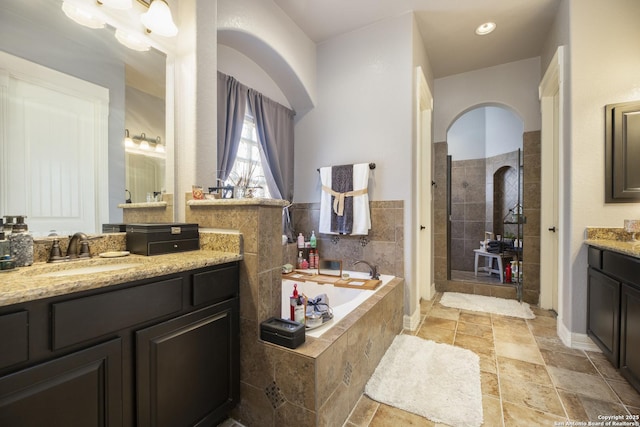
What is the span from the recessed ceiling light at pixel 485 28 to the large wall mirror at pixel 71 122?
2.98 meters

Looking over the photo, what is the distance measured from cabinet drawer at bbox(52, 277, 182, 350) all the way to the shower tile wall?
469 centimetres

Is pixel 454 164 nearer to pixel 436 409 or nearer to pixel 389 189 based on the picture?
pixel 389 189

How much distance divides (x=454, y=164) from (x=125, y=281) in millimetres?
5237

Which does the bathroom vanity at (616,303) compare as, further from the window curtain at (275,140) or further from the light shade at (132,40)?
the light shade at (132,40)

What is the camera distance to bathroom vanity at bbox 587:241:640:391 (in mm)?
1562

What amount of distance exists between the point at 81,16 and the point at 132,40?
0.79 feet

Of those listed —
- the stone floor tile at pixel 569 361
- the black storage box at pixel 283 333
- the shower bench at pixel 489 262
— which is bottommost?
the stone floor tile at pixel 569 361

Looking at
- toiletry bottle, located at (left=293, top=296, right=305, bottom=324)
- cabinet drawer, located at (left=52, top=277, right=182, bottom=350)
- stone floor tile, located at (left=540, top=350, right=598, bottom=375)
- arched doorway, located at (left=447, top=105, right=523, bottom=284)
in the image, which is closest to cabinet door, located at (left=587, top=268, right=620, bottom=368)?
stone floor tile, located at (left=540, top=350, right=598, bottom=375)

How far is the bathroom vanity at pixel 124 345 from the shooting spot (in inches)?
30.3

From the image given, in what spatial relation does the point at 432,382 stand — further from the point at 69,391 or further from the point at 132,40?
the point at 132,40

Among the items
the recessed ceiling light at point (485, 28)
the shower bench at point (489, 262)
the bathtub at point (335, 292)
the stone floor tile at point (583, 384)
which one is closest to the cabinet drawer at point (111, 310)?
the bathtub at point (335, 292)

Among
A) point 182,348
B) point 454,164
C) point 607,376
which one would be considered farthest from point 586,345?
point 454,164

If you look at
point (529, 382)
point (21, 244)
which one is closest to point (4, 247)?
point (21, 244)

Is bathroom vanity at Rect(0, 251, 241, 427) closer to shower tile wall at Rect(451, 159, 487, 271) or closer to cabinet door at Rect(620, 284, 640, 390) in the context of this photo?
cabinet door at Rect(620, 284, 640, 390)
